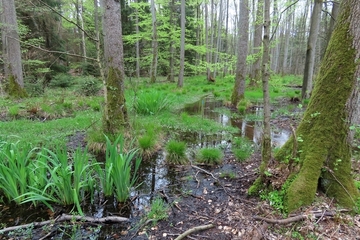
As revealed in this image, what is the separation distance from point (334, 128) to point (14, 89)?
10.8 metres

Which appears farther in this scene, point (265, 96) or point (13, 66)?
point (13, 66)

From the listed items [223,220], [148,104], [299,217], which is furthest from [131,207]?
[148,104]

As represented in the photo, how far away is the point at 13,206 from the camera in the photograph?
8.65ft

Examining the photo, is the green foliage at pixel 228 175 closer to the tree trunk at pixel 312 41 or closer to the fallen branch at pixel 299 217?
the fallen branch at pixel 299 217

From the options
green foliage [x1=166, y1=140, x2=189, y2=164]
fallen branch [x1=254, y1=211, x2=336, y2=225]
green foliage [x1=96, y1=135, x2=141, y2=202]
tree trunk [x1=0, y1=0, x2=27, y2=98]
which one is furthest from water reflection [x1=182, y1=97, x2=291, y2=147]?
tree trunk [x1=0, y1=0, x2=27, y2=98]

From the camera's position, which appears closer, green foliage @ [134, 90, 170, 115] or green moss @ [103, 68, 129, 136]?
green moss @ [103, 68, 129, 136]

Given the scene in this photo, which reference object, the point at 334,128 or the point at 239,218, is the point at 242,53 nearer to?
the point at 334,128

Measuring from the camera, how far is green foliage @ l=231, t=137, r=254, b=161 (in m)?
4.06

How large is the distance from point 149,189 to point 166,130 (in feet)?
9.32

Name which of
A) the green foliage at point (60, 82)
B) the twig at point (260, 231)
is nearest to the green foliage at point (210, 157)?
the twig at point (260, 231)

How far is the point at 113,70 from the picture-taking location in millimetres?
4465

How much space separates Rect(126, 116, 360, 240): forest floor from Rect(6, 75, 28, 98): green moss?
8.87 meters

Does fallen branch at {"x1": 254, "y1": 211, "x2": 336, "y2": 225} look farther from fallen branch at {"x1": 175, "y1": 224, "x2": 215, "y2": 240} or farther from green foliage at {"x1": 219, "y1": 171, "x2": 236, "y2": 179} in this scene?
green foliage at {"x1": 219, "y1": 171, "x2": 236, "y2": 179}

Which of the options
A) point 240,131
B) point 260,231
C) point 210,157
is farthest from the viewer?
point 240,131
